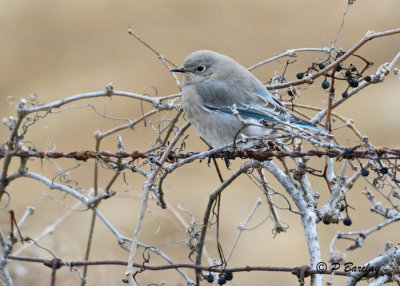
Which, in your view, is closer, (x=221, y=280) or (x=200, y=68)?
(x=221, y=280)

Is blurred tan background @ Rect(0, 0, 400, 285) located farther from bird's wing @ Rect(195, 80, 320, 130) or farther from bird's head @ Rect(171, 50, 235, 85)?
bird's wing @ Rect(195, 80, 320, 130)

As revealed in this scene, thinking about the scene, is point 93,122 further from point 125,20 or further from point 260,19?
point 260,19

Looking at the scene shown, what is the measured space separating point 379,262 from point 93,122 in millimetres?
7059

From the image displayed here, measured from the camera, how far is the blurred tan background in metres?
7.96

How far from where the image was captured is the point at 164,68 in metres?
10.2

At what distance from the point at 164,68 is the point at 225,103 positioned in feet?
19.3

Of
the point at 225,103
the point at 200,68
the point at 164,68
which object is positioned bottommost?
the point at 225,103

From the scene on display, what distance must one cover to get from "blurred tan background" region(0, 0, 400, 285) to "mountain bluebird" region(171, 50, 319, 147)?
322cm

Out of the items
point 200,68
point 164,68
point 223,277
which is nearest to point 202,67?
point 200,68

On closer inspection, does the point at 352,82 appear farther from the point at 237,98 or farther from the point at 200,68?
the point at 200,68

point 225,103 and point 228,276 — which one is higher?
point 225,103

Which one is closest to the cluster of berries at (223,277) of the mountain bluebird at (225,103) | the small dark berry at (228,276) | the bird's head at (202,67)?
the small dark berry at (228,276)

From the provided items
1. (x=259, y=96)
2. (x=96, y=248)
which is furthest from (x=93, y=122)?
(x=259, y=96)

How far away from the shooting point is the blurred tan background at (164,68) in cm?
796
